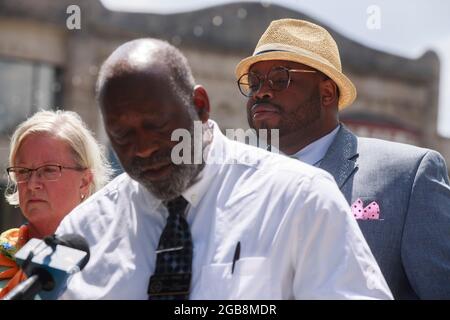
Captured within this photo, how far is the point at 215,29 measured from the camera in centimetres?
1495

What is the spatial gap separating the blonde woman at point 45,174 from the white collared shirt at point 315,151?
97cm

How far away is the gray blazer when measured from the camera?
10.2 feet

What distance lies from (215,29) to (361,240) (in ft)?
42.8

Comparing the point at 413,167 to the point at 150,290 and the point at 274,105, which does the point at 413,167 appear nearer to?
the point at 274,105

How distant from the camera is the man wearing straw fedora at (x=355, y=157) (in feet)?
10.3

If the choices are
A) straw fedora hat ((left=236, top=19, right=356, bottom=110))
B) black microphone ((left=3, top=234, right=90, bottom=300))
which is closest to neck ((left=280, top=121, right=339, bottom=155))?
straw fedora hat ((left=236, top=19, right=356, bottom=110))

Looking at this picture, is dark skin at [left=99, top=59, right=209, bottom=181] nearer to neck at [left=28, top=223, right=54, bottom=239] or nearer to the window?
neck at [left=28, top=223, right=54, bottom=239]

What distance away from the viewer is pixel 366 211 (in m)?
3.30

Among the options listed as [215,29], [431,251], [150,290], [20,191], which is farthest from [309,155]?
[215,29]

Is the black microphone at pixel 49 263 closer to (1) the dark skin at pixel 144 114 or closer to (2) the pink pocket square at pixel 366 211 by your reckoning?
(1) the dark skin at pixel 144 114

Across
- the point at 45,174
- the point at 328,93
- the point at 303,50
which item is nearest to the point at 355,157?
the point at 328,93

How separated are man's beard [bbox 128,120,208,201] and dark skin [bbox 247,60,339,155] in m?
1.27

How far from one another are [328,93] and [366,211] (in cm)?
74

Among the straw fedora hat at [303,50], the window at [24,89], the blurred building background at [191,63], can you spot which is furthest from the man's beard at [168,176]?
the window at [24,89]
